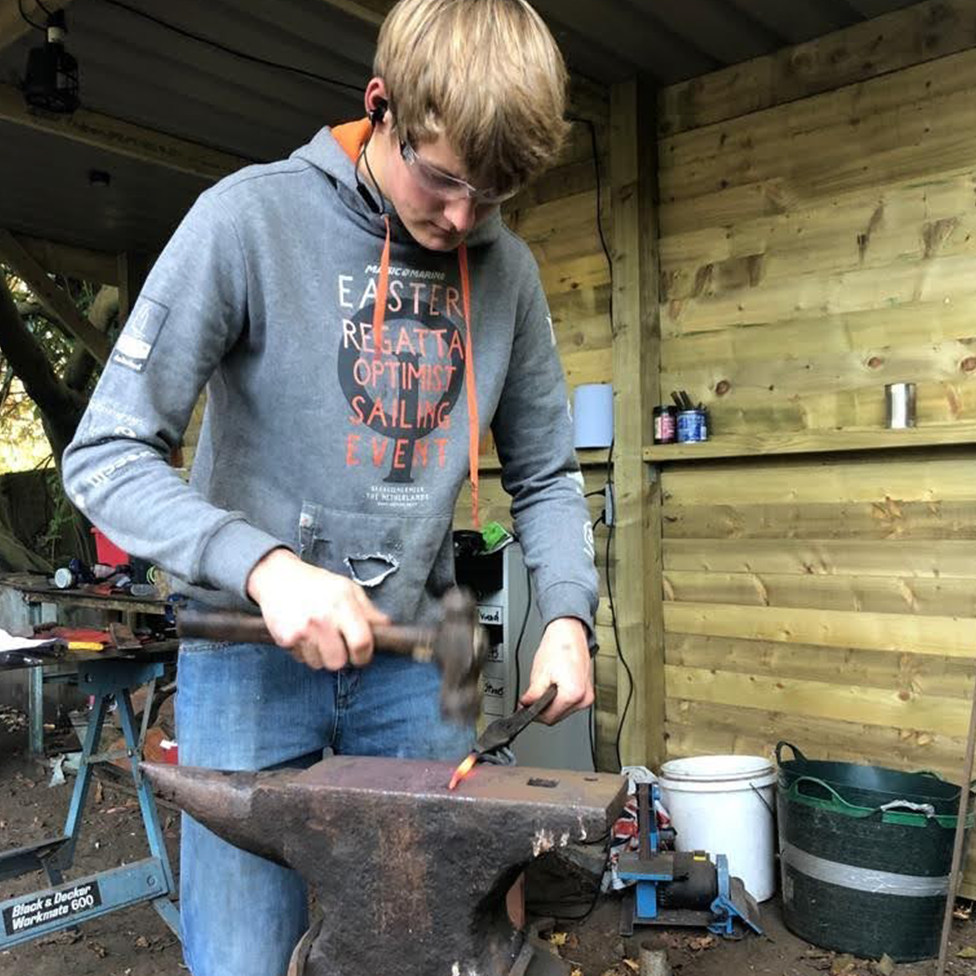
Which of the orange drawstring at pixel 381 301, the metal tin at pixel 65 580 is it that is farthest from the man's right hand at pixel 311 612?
the metal tin at pixel 65 580

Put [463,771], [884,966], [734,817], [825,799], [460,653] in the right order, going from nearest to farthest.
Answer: [463,771], [460,653], [884,966], [825,799], [734,817]

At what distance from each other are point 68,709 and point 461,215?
6174 millimetres

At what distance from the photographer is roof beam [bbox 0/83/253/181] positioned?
3984 millimetres

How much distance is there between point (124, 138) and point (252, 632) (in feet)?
12.9

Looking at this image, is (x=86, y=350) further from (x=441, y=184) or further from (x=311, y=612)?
(x=311, y=612)

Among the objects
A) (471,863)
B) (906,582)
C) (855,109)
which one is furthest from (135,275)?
(471,863)

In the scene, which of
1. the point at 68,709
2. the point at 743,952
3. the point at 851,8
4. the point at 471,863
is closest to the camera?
the point at 471,863

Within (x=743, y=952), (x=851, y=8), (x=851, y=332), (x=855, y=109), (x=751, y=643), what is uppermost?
(x=851, y=8)

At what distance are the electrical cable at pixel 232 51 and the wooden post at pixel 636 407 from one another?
3.78 feet

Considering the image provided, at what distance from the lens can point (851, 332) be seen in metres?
3.49

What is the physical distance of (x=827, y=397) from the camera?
3561 millimetres

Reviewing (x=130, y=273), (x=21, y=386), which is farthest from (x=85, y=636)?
(x=21, y=386)

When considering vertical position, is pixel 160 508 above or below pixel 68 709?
above

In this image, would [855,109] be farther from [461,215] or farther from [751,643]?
[461,215]
